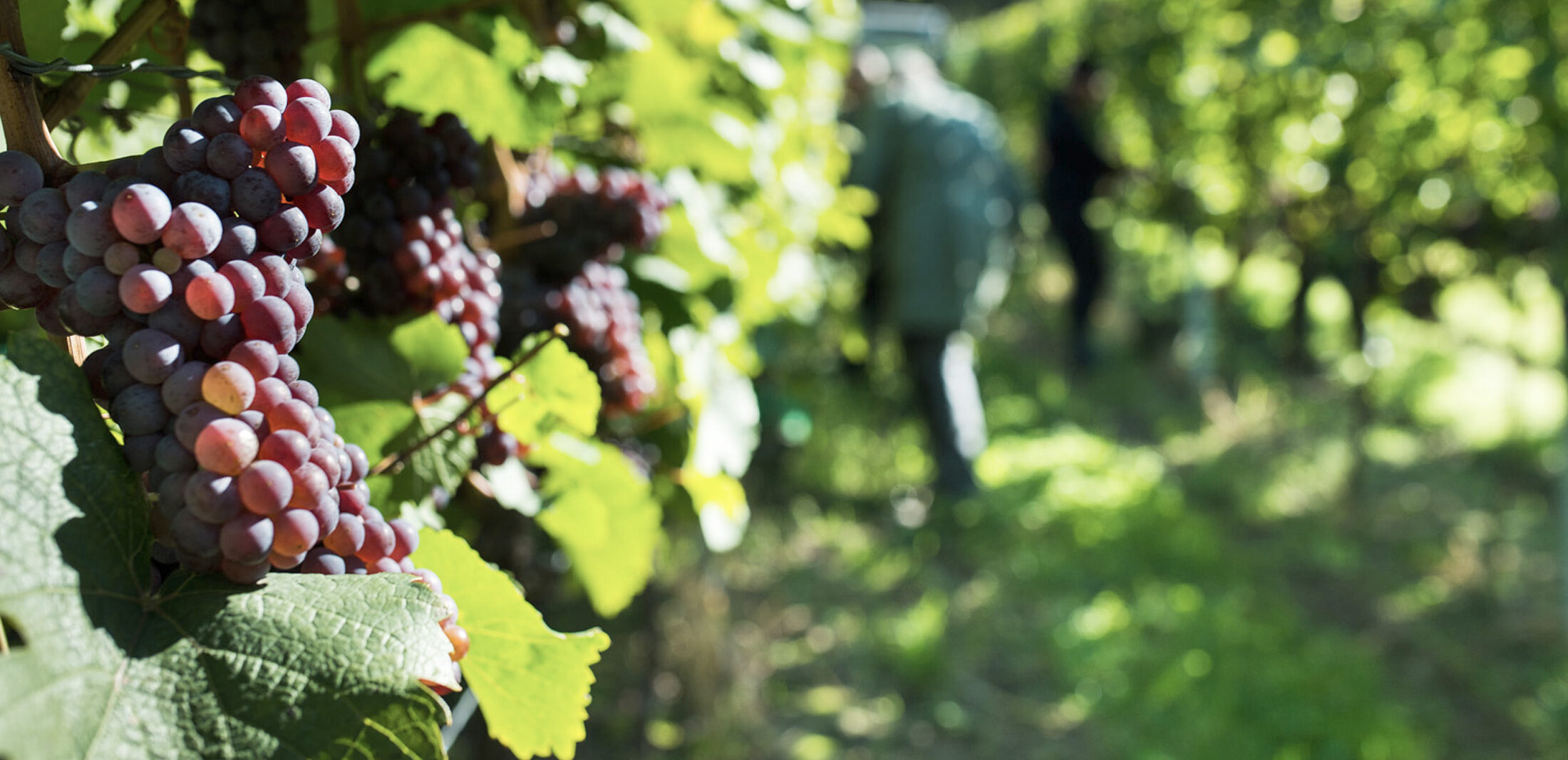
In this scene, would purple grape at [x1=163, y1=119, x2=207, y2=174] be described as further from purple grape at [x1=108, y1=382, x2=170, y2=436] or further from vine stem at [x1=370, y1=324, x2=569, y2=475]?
vine stem at [x1=370, y1=324, x2=569, y2=475]

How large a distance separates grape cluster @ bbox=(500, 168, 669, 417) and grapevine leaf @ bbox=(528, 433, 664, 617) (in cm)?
9

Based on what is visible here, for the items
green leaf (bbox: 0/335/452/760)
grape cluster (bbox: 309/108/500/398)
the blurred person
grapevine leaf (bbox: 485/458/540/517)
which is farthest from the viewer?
the blurred person

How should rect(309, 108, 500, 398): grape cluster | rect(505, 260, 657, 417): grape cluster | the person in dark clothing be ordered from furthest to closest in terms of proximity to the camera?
the person in dark clothing
rect(505, 260, 657, 417): grape cluster
rect(309, 108, 500, 398): grape cluster

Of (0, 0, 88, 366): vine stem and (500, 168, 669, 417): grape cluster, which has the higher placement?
(0, 0, 88, 366): vine stem

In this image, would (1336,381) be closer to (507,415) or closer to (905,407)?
(905,407)

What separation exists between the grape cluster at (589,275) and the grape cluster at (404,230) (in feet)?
0.64

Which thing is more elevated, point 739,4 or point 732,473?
point 739,4

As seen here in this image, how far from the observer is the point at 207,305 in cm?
54

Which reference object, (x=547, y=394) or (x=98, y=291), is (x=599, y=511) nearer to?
(x=547, y=394)

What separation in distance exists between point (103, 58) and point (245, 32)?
27 centimetres

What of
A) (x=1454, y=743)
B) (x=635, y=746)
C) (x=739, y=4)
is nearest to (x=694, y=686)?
(x=635, y=746)

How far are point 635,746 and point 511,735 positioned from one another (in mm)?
2441

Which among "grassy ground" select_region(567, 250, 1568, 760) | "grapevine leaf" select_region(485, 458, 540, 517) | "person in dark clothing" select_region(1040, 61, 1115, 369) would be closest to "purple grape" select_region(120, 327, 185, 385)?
"grapevine leaf" select_region(485, 458, 540, 517)

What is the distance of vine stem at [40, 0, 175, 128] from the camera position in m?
0.64
